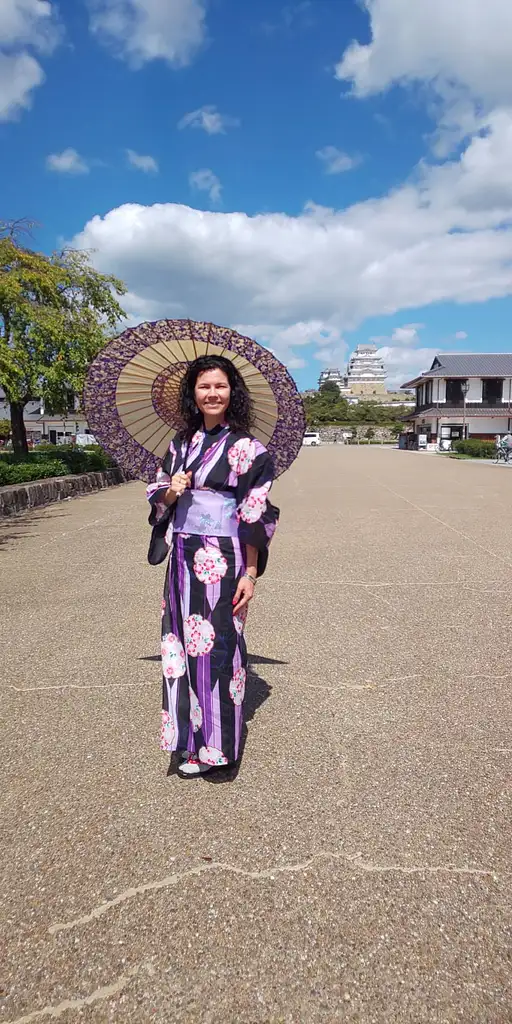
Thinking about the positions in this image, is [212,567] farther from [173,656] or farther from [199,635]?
[173,656]

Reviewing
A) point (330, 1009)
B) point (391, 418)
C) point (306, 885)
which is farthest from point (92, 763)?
point (391, 418)

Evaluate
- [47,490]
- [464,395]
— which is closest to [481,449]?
[464,395]

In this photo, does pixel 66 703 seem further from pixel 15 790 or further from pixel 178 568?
pixel 178 568

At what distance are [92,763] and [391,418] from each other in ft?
299

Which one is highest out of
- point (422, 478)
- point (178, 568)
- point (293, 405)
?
point (293, 405)

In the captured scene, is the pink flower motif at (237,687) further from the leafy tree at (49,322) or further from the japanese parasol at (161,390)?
the leafy tree at (49,322)

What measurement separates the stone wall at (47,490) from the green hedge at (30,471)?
0.24 meters

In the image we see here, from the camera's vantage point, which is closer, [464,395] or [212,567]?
[212,567]

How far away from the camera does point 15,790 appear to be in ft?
8.65

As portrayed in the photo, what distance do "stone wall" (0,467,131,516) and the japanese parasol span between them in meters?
6.54

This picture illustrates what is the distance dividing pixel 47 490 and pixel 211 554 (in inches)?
434

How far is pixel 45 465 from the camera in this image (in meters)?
14.8

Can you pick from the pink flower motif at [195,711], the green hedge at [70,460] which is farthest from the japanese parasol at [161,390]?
the green hedge at [70,460]

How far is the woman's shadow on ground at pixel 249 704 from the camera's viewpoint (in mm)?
2760
